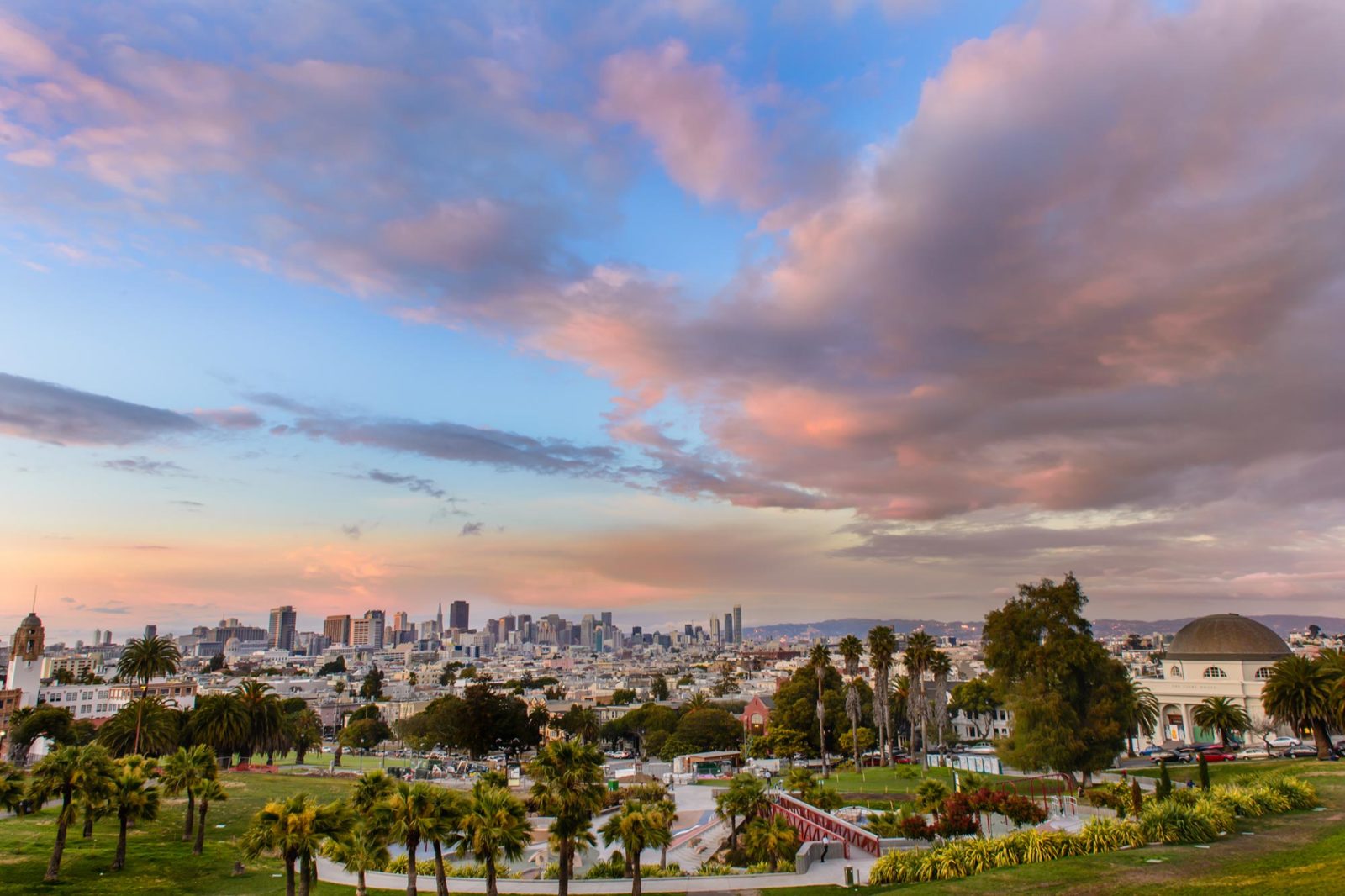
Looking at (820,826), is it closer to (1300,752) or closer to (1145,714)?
(1300,752)

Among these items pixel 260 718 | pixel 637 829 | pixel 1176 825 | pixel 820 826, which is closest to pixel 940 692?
pixel 820 826

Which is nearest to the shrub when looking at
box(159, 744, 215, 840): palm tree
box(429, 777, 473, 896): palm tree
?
box(429, 777, 473, 896): palm tree

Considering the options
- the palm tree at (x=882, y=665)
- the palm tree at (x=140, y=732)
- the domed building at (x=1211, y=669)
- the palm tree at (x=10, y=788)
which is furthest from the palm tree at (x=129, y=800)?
the domed building at (x=1211, y=669)

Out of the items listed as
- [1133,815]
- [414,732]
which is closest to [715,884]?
[1133,815]

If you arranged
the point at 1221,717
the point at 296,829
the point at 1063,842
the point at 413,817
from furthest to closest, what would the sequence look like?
the point at 1221,717
the point at 413,817
the point at 296,829
the point at 1063,842

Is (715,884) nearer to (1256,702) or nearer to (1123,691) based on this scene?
(1123,691)

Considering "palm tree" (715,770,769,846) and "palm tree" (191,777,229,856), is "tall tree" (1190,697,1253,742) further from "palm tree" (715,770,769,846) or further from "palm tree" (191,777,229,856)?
"palm tree" (191,777,229,856)
